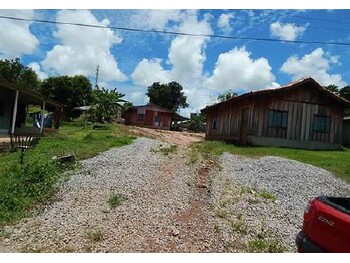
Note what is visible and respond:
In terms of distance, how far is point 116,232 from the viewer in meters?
6.75

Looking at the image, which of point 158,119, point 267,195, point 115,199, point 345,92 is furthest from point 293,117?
point 158,119

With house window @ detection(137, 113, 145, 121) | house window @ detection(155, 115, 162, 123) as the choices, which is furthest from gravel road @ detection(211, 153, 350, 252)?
house window @ detection(137, 113, 145, 121)

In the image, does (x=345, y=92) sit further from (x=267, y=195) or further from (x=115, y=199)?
(x=115, y=199)

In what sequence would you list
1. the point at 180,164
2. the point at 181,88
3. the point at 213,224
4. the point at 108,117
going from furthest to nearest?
the point at 181,88 → the point at 108,117 → the point at 180,164 → the point at 213,224

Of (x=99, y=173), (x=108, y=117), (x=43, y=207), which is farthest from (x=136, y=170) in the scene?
(x=108, y=117)

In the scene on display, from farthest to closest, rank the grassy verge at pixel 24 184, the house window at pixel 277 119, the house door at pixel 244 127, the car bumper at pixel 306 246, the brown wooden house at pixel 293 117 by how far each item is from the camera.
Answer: the house door at pixel 244 127, the house window at pixel 277 119, the brown wooden house at pixel 293 117, the grassy verge at pixel 24 184, the car bumper at pixel 306 246

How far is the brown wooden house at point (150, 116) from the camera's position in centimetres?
5256

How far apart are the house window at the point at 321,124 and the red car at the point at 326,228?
64.2 ft

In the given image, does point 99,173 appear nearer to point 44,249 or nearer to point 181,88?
point 44,249

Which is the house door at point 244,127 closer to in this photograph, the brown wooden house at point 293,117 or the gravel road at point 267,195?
the brown wooden house at point 293,117

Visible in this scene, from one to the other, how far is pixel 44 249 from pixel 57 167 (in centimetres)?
583

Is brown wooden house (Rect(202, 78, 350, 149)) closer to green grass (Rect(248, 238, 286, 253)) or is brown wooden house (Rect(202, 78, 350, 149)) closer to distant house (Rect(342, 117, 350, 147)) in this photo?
distant house (Rect(342, 117, 350, 147))

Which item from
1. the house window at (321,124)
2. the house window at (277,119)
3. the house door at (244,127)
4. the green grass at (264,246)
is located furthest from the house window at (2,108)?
the green grass at (264,246)

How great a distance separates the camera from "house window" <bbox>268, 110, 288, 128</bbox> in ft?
74.9
